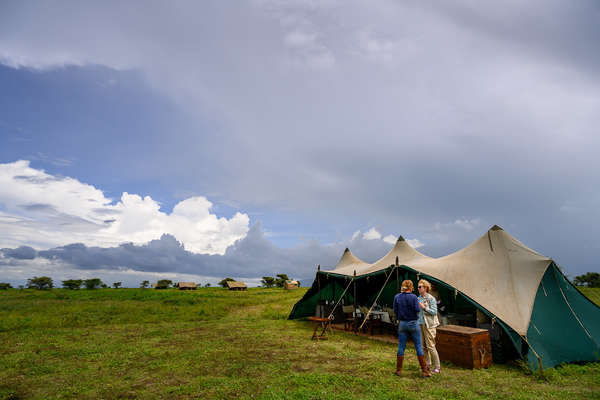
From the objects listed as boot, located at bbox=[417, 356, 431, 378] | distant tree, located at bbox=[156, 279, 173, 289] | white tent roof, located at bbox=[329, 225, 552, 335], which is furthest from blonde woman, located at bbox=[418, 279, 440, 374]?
distant tree, located at bbox=[156, 279, 173, 289]

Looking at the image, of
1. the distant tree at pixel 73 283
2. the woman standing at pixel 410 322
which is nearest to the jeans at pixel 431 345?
the woman standing at pixel 410 322

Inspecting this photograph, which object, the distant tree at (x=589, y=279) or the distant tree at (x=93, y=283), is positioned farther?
the distant tree at (x=93, y=283)

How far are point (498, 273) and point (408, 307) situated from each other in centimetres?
553

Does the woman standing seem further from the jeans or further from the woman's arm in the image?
the woman's arm

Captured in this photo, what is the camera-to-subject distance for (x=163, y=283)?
5731 centimetres

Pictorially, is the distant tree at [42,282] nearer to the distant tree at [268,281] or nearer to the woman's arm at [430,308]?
the distant tree at [268,281]

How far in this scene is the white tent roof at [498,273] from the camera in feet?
31.8

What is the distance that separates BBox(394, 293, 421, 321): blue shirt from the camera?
7090mm

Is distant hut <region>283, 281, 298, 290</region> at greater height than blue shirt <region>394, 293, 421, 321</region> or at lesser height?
lesser

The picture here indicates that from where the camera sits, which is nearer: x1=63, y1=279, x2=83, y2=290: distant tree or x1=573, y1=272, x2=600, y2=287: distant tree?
x1=573, y1=272, x2=600, y2=287: distant tree

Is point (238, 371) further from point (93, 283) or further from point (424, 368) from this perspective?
point (93, 283)

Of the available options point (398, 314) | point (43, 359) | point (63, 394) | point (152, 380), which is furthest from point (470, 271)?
point (43, 359)

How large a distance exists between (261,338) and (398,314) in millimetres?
6738

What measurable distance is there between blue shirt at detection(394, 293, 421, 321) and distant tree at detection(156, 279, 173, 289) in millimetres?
56915
